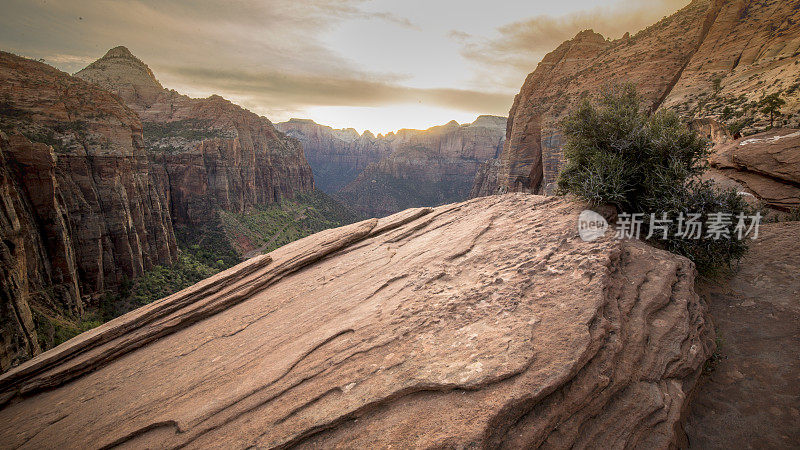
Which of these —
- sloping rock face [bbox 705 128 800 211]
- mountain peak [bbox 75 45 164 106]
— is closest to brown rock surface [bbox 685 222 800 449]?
sloping rock face [bbox 705 128 800 211]

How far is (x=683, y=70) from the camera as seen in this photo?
35.3 metres

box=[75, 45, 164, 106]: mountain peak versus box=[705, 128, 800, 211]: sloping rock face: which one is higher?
box=[75, 45, 164, 106]: mountain peak

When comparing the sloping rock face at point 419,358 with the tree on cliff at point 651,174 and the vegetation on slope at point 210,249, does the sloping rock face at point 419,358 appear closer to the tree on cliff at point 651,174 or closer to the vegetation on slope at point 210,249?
the tree on cliff at point 651,174

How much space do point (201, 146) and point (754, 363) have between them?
3363 inches

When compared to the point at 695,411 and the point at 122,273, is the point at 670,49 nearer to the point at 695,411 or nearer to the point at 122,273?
the point at 695,411

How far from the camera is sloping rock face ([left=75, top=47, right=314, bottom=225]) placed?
6519cm

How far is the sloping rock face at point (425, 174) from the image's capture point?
497ft

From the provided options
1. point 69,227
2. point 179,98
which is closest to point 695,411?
point 69,227

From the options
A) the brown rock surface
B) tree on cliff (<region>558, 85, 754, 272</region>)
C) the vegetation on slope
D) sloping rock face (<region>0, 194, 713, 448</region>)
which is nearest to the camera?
sloping rock face (<region>0, 194, 713, 448</region>)

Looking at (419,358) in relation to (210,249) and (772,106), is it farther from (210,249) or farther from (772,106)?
(210,249)

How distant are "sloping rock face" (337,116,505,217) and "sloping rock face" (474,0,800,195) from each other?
9501cm

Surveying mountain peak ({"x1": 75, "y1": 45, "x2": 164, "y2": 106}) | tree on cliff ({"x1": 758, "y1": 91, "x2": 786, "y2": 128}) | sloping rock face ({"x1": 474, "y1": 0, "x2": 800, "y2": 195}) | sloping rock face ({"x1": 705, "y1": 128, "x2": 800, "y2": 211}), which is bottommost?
sloping rock face ({"x1": 705, "y1": 128, "x2": 800, "y2": 211})

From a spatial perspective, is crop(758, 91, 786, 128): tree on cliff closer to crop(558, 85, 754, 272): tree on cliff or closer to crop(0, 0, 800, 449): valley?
crop(0, 0, 800, 449): valley

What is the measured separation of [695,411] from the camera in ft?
18.9
